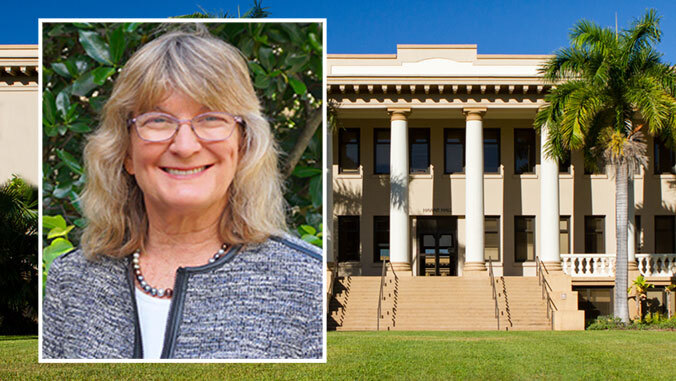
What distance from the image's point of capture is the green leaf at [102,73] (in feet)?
26.3

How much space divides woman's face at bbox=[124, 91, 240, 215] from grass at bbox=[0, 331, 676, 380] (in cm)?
721

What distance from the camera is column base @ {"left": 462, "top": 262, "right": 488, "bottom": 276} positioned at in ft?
106

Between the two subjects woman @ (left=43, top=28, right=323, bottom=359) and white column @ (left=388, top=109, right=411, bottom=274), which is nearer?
woman @ (left=43, top=28, right=323, bottom=359)

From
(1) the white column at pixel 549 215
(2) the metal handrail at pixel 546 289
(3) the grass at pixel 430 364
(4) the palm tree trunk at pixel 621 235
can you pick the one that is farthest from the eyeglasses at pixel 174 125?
(1) the white column at pixel 549 215

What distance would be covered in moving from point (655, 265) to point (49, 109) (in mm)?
29147

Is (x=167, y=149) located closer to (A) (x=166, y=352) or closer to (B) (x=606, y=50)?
(A) (x=166, y=352)

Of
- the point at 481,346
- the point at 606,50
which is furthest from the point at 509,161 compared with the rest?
the point at 481,346

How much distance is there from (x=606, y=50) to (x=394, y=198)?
9750mm

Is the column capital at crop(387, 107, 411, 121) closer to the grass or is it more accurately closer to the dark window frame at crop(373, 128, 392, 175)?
the dark window frame at crop(373, 128, 392, 175)

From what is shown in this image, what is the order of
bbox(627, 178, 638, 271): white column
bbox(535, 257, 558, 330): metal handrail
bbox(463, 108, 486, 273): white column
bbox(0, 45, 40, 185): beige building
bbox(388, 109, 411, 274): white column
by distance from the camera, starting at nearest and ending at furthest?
bbox(535, 257, 558, 330): metal handrail, bbox(0, 45, 40, 185): beige building, bbox(627, 178, 638, 271): white column, bbox(463, 108, 486, 273): white column, bbox(388, 109, 411, 274): white column

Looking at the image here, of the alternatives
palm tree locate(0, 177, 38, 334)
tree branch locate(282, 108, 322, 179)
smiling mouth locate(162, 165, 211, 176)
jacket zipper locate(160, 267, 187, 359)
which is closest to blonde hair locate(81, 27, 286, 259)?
tree branch locate(282, 108, 322, 179)

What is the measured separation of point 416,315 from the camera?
28.3 meters

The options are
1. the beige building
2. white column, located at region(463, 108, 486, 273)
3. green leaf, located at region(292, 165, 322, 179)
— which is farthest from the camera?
white column, located at region(463, 108, 486, 273)

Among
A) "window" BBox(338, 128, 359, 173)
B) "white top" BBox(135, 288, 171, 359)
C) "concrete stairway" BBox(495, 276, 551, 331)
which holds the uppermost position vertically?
"window" BBox(338, 128, 359, 173)
